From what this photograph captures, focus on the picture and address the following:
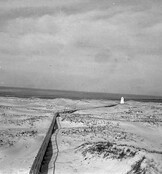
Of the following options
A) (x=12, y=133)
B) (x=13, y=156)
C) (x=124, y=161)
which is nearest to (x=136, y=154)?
(x=124, y=161)

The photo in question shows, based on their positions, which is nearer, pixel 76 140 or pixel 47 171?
pixel 47 171

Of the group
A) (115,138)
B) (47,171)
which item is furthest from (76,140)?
(47,171)

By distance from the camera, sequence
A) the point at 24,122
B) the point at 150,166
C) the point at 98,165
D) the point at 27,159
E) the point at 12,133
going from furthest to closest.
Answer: the point at 24,122, the point at 12,133, the point at 27,159, the point at 98,165, the point at 150,166

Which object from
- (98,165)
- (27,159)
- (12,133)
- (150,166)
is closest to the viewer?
(150,166)

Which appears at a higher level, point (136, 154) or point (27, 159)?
point (136, 154)

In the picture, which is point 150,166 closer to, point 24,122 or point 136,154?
point 136,154

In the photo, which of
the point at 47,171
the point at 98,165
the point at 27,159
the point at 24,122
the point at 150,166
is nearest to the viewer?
the point at 150,166

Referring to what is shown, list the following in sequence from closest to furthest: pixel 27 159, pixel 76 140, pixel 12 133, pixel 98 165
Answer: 1. pixel 98 165
2. pixel 27 159
3. pixel 76 140
4. pixel 12 133

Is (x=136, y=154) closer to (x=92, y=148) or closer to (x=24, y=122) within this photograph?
(x=92, y=148)

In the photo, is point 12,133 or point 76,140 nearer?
point 76,140
